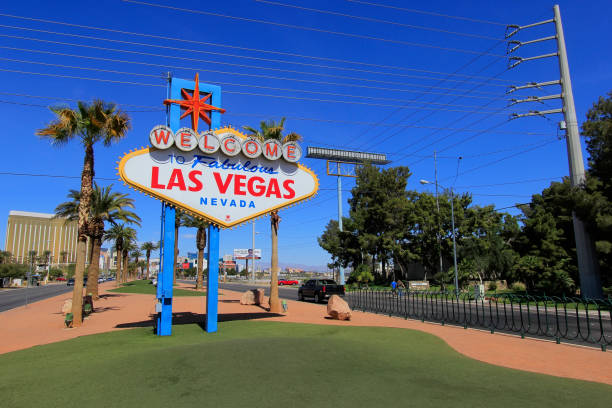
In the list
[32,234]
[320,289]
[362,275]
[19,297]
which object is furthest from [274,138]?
[32,234]

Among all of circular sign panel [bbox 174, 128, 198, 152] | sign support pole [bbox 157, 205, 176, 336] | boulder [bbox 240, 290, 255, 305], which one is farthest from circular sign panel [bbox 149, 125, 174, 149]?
boulder [bbox 240, 290, 255, 305]

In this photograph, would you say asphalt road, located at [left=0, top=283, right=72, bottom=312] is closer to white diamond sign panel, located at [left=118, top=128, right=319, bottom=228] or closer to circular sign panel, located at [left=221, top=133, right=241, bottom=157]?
white diamond sign panel, located at [left=118, top=128, right=319, bottom=228]

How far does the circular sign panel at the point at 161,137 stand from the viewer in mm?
11913

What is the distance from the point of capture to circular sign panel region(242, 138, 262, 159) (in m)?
13.3

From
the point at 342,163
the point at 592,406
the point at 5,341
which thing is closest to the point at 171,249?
the point at 5,341

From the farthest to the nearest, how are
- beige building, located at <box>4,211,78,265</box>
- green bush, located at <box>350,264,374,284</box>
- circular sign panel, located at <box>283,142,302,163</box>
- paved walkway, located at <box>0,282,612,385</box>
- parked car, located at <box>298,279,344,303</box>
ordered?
1. beige building, located at <box>4,211,78,265</box>
2. green bush, located at <box>350,264,374,284</box>
3. parked car, located at <box>298,279,344,303</box>
4. circular sign panel, located at <box>283,142,302,163</box>
5. paved walkway, located at <box>0,282,612,385</box>

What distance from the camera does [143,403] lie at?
5602 mm

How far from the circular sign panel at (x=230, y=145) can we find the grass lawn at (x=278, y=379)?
6.40 m

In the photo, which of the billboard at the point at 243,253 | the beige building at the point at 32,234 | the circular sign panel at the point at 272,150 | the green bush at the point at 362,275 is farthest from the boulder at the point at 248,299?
the beige building at the point at 32,234

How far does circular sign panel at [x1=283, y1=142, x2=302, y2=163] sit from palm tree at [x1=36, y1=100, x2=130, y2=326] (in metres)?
8.13

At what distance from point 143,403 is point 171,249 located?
24.4 feet

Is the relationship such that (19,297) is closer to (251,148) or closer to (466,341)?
(251,148)

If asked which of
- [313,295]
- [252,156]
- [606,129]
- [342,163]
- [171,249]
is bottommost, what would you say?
[313,295]

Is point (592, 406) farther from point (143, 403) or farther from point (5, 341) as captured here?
point (5, 341)
